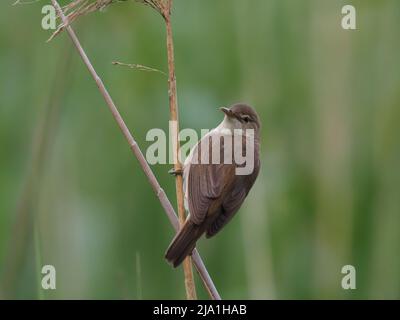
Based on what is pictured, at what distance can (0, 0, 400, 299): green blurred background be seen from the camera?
4137mm

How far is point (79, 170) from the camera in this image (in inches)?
171

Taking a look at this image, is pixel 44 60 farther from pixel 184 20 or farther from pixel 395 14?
pixel 395 14

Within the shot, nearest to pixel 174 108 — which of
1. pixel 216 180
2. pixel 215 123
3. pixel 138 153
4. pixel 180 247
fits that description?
pixel 138 153

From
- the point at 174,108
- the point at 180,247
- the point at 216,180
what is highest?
the point at 174,108

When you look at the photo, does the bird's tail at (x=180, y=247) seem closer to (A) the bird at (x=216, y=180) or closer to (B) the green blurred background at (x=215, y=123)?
(A) the bird at (x=216, y=180)

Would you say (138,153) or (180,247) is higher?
(138,153)

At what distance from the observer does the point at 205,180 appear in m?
3.74

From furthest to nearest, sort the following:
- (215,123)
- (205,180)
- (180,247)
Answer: (215,123), (205,180), (180,247)

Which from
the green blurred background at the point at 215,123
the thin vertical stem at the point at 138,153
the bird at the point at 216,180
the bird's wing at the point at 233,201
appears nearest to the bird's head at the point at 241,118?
the bird at the point at 216,180

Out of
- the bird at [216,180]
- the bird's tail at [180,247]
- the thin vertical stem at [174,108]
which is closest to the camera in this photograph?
the thin vertical stem at [174,108]

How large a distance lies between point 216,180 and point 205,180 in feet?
0.22

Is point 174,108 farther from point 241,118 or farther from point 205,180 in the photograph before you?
point 241,118

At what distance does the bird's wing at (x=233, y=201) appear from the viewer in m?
3.65

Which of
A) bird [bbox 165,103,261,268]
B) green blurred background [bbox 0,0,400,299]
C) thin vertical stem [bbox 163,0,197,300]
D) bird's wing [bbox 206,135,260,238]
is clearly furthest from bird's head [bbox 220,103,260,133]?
thin vertical stem [bbox 163,0,197,300]
